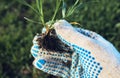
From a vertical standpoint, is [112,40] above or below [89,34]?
below

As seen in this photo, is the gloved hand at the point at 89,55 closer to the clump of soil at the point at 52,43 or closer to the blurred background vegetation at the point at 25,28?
the clump of soil at the point at 52,43

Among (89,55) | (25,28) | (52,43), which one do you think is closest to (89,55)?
(89,55)

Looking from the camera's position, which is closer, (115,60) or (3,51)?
(115,60)

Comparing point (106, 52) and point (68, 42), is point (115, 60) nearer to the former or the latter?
point (106, 52)

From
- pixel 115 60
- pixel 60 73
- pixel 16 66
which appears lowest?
pixel 16 66

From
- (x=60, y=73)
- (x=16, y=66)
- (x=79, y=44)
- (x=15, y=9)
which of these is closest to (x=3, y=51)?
(x=16, y=66)

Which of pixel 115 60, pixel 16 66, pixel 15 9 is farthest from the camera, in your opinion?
pixel 15 9
